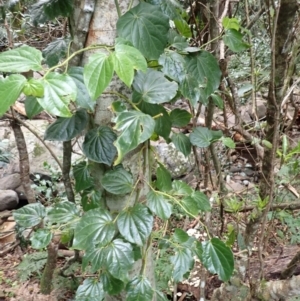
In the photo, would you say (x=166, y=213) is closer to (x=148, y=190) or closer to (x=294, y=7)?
(x=148, y=190)

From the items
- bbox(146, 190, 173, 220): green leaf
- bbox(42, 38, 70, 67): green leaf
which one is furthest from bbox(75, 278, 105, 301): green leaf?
bbox(42, 38, 70, 67): green leaf

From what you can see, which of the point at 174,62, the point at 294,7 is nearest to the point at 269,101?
the point at 294,7

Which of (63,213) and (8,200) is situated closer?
(63,213)

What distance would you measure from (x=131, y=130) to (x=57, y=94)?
0.18 meters

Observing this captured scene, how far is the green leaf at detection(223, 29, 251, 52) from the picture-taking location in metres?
0.96

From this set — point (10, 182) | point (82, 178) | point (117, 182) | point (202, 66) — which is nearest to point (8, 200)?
point (10, 182)

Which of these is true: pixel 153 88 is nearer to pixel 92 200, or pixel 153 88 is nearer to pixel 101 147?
pixel 101 147

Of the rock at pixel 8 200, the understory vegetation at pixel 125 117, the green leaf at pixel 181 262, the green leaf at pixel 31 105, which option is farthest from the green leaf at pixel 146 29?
the rock at pixel 8 200

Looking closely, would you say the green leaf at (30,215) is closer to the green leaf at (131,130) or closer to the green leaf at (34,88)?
the green leaf at (131,130)

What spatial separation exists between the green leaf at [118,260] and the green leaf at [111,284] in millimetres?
95

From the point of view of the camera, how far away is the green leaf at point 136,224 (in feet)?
2.62

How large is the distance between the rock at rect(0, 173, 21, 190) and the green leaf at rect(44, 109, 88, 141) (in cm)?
236

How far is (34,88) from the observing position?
21.5 inches

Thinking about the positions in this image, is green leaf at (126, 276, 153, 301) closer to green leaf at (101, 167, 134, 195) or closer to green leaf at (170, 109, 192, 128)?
green leaf at (101, 167, 134, 195)
